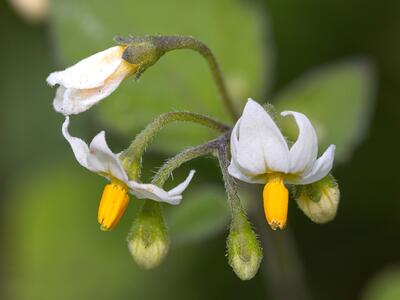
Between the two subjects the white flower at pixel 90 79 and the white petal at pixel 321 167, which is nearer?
the white petal at pixel 321 167

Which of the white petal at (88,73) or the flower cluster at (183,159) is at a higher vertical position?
the white petal at (88,73)

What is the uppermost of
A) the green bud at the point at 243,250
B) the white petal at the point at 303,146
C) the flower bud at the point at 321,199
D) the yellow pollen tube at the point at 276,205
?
the white petal at the point at 303,146

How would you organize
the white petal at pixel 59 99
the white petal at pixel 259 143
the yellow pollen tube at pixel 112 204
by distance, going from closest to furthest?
the white petal at pixel 259 143, the yellow pollen tube at pixel 112 204, the white petal at pixel 59 99

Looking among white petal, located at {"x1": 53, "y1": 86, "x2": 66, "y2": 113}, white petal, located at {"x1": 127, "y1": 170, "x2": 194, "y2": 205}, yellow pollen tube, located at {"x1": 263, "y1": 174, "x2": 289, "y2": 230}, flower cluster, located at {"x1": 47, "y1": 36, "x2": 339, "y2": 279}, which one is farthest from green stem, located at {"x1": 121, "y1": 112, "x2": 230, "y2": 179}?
yellow pollen tube, located at {"x1": 263, "y1": 174, "x2": 289, "y2": 230}

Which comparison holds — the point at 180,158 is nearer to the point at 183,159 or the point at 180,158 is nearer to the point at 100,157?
the point at 183,159

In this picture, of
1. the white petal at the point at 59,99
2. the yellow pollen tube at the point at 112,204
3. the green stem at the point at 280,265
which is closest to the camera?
the yellow pollen tube at the point at 112,204

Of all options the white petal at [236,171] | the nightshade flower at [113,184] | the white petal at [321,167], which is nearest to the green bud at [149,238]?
the nightshade flower at [113,184]

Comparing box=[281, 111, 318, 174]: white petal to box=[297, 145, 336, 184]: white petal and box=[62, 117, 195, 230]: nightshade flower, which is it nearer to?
box=[297, 145, 336, 184]: white petal

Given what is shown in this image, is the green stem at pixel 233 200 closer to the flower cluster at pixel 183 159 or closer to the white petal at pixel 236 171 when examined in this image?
the flower cluster at pixel 183 159
